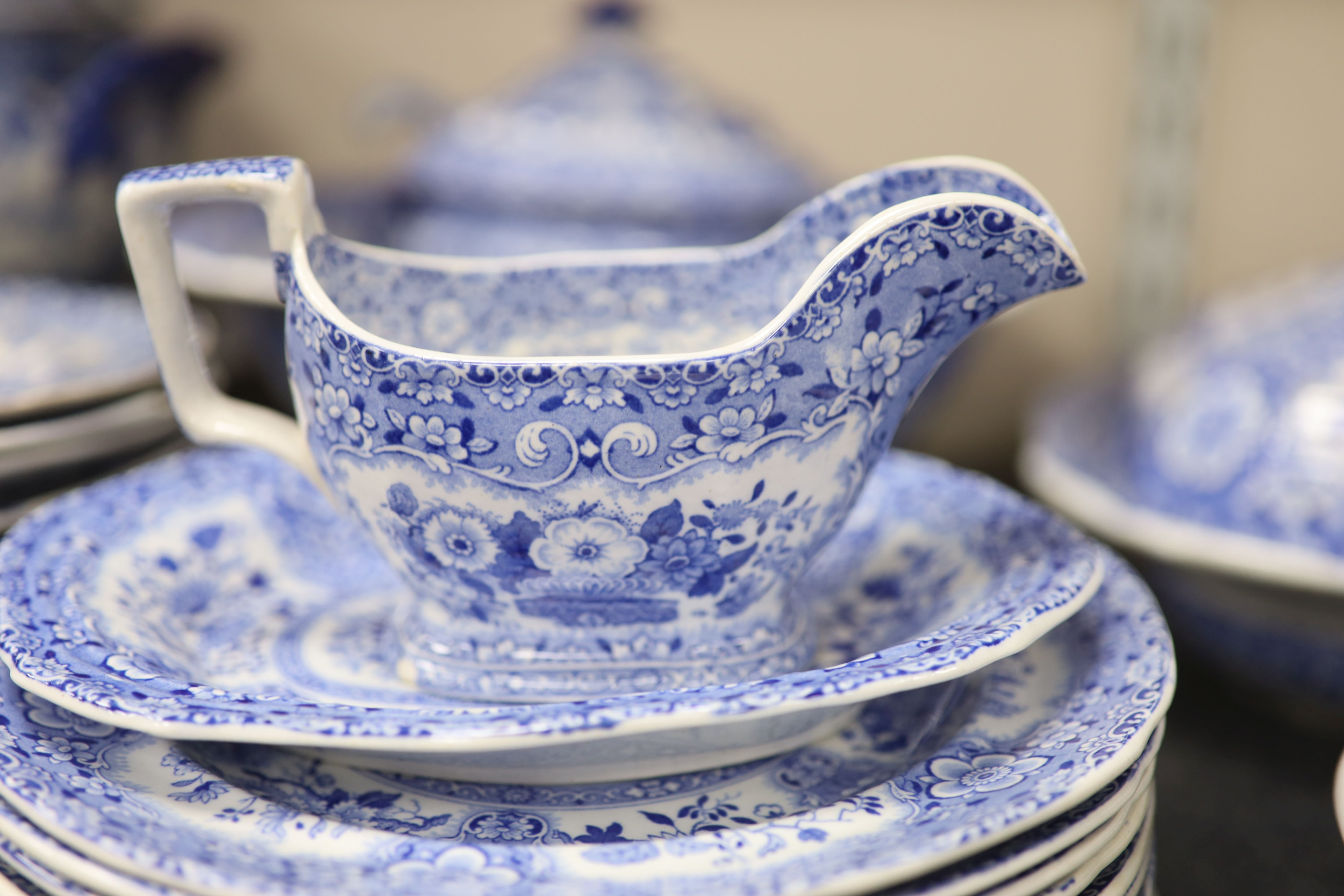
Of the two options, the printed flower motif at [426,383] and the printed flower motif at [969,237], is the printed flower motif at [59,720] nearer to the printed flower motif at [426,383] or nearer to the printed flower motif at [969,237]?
the printed flower motif at [426,383]

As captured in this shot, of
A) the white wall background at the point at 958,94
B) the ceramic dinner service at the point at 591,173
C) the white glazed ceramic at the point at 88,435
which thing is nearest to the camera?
the white glazed ceramic at the point at 88,435

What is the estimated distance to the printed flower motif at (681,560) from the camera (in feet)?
1.27

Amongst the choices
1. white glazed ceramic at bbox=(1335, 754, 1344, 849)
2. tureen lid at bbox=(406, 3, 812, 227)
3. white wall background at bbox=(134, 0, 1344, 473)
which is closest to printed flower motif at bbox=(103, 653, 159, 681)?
white glazed ceramic at bbox=(1335, 754, 1344, 849)

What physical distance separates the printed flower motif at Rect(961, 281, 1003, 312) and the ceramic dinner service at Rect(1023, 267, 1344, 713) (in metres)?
0.21

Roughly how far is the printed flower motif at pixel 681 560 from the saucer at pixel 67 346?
0.29 meters

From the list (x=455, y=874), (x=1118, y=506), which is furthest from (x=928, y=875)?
(x=1118, y=506)

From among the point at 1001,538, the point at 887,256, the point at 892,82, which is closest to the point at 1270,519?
the point at 1001,538

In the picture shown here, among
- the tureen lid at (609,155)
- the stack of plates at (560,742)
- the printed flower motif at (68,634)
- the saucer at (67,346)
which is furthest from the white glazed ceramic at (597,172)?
the printed flower motif at (68,634)

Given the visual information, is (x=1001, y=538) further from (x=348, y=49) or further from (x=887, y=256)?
(x=348, y=49)

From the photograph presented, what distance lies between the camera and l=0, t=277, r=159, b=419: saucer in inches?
21.0

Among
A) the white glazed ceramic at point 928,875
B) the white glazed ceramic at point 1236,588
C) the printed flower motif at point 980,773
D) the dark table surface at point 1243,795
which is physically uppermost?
the white glazed ceramic at point 928,875

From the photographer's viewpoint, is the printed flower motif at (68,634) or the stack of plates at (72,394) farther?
the stack of plates at (72,394)

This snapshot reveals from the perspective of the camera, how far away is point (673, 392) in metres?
0.36

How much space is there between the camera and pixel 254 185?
0.41 m
